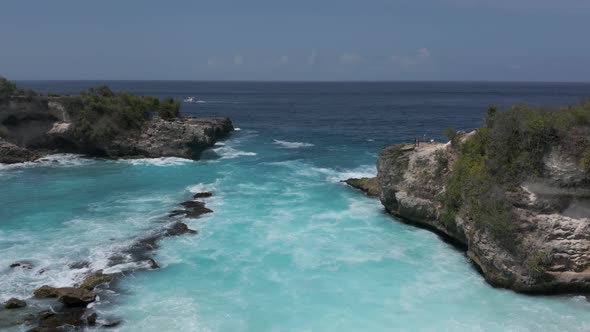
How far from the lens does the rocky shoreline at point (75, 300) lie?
23438mm

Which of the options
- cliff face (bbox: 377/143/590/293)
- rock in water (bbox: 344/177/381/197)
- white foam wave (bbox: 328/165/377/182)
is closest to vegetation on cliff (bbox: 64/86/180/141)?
white foam wave (bbox: 328/165/377/182)

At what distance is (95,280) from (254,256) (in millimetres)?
9711

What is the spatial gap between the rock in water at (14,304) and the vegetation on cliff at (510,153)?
25.0m

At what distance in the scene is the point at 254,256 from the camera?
3197cm

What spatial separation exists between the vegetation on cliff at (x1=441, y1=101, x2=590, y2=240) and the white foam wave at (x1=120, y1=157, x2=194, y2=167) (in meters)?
40.7

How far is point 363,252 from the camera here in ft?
107

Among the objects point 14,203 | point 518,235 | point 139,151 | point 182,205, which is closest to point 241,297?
point 518,235

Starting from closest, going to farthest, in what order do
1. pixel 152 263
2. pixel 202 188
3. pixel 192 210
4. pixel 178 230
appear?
pixel 152 263
pixel 178 230
pixel 192 210
pixel 202 188

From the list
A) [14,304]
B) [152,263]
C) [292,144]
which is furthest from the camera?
[292,144]

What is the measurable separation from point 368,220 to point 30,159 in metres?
46.0

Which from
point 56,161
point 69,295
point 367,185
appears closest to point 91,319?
point 69,295

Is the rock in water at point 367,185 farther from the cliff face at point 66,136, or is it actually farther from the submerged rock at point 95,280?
the submerged rock at point 95,280

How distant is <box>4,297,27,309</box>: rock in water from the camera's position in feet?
80.3

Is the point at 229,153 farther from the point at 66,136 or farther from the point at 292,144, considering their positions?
the point at 66,136
